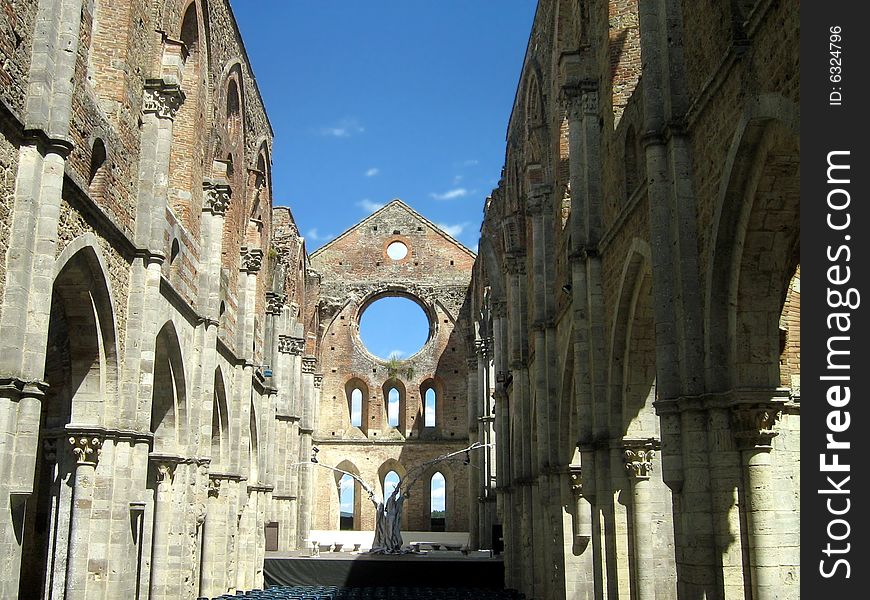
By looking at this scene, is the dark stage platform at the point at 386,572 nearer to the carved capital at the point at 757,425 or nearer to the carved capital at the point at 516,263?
the carved capital at the point at 516,263

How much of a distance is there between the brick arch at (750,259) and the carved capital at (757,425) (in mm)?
255

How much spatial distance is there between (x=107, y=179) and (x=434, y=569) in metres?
19.2

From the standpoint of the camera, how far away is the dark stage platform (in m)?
29.2

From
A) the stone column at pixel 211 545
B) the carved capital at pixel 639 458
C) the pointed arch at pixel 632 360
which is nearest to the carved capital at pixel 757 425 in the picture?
the pointed arch at pixel 632 360

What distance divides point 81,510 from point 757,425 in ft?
30.6

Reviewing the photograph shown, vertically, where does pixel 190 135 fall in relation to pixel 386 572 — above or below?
above

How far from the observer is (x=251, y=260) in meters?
25.3

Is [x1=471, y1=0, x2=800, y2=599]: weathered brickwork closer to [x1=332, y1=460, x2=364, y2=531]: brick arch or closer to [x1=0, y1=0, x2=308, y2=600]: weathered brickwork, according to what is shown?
[x1=0, y1=0, x2=308, y2=600]: weathered brickwork

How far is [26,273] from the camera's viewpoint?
9.94m

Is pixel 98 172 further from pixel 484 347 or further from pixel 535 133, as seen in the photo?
pixel 484 347

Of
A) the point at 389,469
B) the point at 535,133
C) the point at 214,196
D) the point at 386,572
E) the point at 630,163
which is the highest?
the point at 535,133

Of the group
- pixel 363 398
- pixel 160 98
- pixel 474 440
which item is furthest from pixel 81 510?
pixel 363 398

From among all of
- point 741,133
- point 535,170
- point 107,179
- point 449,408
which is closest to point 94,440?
point 107,179

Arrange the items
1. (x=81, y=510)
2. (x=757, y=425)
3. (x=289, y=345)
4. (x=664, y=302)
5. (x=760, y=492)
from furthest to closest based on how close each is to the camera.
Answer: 1. (x=289, y=345)
2. (x=81, y=510)
3. (x=664, y=302)
4. (x=757, y=425)
5. (x=760, y=492)
